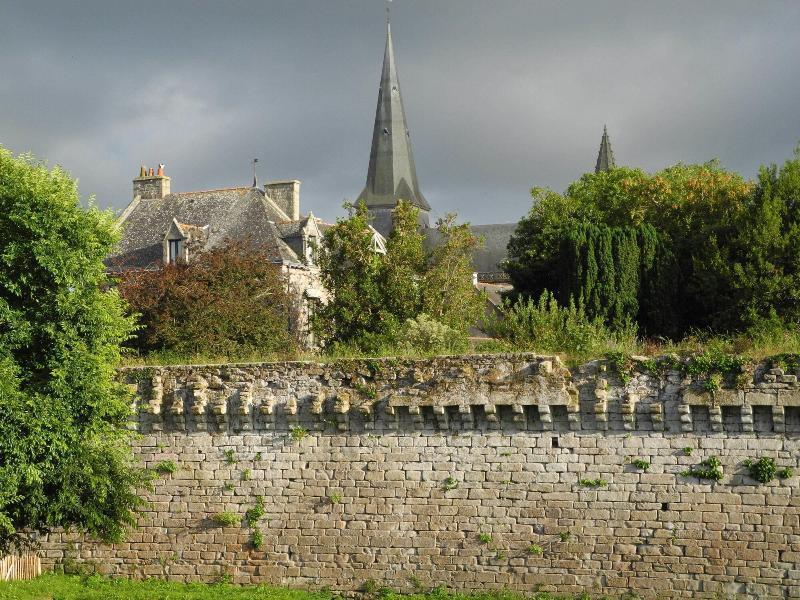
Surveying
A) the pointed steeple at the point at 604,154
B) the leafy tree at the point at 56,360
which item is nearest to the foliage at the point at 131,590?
the leafy tree at the point at 56,360

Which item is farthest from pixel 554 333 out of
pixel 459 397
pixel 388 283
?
pixel 388 283

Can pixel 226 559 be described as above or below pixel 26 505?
below

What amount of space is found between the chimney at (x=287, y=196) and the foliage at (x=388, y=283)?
11.9m

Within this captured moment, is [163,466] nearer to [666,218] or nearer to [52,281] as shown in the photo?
[52,281]

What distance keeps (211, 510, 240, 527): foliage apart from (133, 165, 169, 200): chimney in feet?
90.8

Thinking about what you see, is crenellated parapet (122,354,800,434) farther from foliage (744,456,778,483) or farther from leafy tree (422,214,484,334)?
leafy tree (422,214,484,334)

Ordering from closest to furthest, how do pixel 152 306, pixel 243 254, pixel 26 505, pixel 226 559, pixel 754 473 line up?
1. pixel 754 473
2. pixel 26 505
3. pixel 226 559
4. pixel 152 306
5. pixel 243 254

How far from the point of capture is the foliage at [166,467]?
16547 millimetres

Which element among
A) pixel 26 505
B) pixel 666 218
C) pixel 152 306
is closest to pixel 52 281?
pixel 26 505

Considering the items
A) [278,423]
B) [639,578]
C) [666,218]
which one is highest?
[666,218]

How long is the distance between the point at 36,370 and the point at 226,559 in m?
4.13

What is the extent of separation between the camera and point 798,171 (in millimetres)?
24688

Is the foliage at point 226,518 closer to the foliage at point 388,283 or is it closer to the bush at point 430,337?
the bush at point 430,337

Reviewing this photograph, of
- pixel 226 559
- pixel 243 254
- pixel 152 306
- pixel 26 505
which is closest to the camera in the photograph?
pixel 26 505
